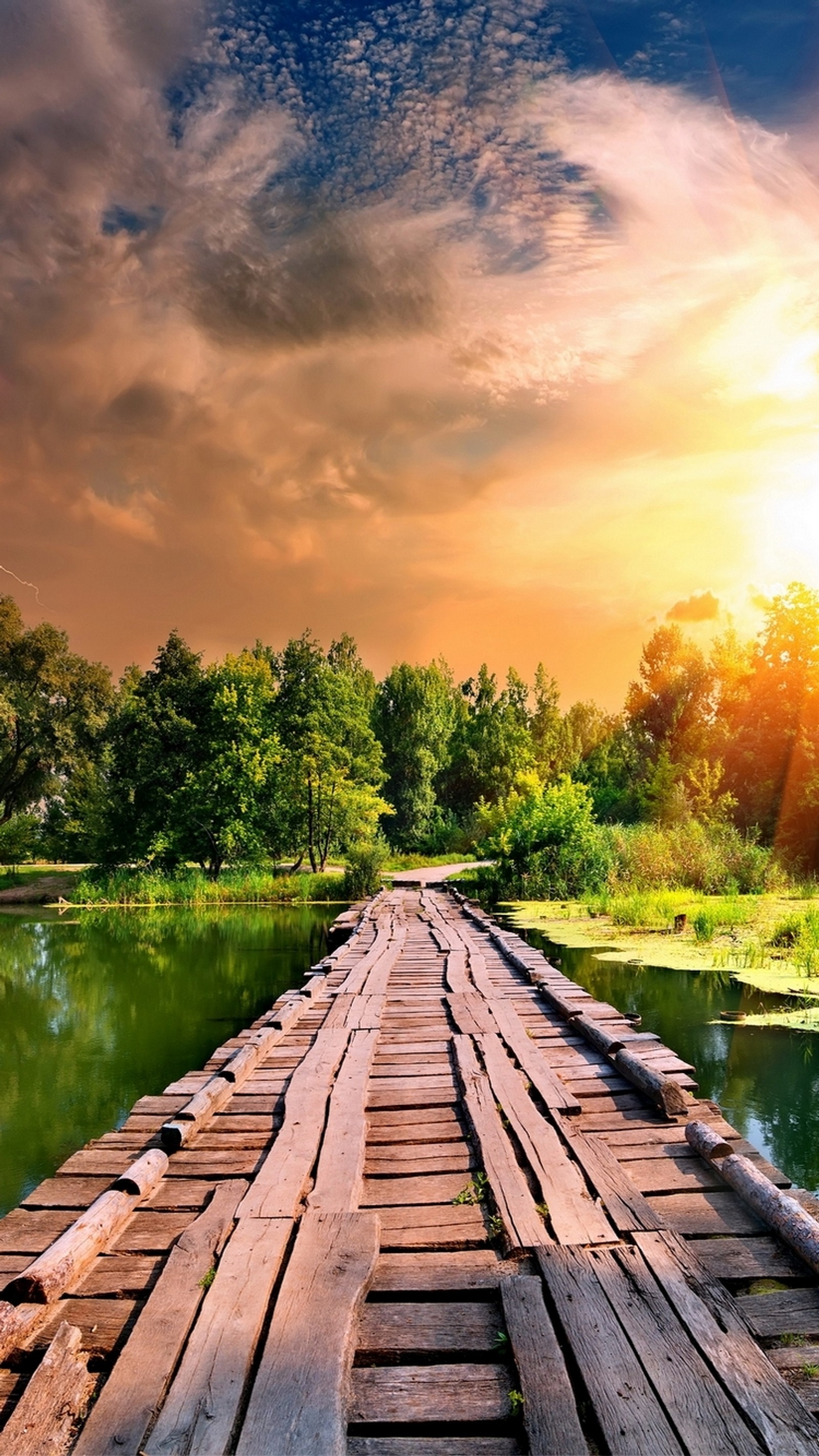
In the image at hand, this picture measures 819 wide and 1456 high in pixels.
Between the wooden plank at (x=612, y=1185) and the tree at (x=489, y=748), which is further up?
the tree at (x=489, y=748)

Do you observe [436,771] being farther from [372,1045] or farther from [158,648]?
[372,1045]

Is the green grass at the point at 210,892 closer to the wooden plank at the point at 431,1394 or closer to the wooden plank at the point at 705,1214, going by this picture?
the wooden plank at the point at 705,1214

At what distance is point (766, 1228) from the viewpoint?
3211 millimetres

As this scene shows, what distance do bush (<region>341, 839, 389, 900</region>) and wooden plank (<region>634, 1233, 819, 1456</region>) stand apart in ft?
61.4

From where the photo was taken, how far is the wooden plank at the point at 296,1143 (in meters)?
3.35

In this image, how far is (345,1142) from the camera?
159 inches

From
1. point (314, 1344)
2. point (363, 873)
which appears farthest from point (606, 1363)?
point (363, 873)

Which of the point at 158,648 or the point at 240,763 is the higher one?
the point at 158,648

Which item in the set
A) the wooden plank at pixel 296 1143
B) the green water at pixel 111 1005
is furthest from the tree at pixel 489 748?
the wooden plank at pixel 296 1143

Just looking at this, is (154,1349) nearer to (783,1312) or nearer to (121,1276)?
(121,1276)

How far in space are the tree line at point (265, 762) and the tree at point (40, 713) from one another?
0.06m

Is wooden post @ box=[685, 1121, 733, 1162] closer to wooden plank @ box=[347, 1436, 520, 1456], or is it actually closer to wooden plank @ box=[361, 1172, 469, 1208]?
wooden plank @ box=[361, 1172, 469, 1208]

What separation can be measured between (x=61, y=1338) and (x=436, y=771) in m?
37.4

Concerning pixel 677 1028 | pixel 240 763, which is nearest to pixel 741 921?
pixel 677 1028
